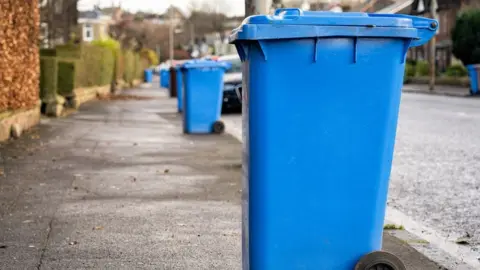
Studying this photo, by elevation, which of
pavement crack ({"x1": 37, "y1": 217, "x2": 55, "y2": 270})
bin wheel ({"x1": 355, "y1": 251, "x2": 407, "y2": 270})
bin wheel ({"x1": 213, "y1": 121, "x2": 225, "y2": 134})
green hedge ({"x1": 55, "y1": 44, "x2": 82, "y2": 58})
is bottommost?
bin wheel ({"x1": 213, "y1": 121, "x2": 225, "y2": 134})

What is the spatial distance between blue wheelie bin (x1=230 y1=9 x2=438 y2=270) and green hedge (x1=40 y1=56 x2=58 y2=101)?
14747 mm

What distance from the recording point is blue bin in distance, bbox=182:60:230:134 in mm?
15562

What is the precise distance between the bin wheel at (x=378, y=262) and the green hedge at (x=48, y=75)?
49.4 feet

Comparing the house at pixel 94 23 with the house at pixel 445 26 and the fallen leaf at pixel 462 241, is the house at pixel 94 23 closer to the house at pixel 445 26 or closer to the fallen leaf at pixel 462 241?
the house at pixel 445 26

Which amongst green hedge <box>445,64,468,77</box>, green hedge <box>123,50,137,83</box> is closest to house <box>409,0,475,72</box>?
green hedge <box>445,64,468,77</box>

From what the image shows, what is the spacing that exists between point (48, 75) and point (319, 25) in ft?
49.6

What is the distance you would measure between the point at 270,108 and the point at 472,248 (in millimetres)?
2370

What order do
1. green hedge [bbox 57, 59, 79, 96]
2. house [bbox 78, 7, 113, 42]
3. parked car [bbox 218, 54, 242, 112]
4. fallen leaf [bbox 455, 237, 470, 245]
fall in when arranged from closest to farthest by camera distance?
fallen leaf [bbox 455, 237, 470, 245] < green hedge [bbox 57, 59, 79, 96] < parked car [bbox 218, 54, 242, 112] < house [bbox 78, 7, 113, 42]

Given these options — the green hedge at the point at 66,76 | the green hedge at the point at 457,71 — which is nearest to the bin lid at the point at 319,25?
the green hedge at the point at 66,76

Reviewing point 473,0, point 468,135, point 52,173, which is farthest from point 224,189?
point 473,0

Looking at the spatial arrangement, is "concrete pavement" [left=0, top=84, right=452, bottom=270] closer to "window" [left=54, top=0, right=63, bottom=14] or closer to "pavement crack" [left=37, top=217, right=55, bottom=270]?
"pavement crack" [left=37, top=217, right=55, bottom=270]

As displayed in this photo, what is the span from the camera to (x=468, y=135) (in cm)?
1473

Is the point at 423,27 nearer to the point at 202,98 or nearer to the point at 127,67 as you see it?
the point at 202,98

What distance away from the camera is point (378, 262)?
14.0ft
